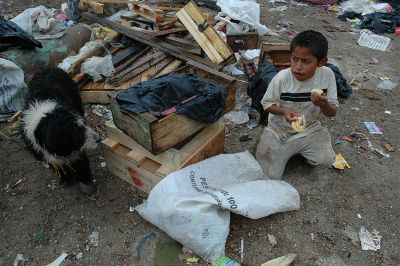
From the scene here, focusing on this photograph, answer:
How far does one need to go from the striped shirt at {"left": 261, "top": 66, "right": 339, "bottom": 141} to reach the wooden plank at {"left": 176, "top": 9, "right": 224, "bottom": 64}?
1.83 metres

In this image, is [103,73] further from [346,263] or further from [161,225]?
[346,263]

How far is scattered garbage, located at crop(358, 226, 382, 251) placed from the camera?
9.63ft

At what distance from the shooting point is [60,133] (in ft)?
8.94

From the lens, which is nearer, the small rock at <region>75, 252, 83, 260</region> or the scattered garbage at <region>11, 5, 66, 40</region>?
the small rock at <region>75, 252, 83, 260</region>

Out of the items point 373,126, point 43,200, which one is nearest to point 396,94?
point 373,126

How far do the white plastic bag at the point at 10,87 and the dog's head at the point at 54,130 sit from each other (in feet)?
6.34

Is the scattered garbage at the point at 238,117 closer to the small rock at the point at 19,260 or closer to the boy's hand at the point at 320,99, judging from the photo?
the boy's hand at the point at 320,99

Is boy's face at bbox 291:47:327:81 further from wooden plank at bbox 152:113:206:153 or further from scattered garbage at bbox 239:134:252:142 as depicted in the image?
scattered garbage at bbox 239:134:252:142

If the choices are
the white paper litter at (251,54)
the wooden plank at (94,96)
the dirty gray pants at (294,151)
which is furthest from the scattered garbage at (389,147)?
the wooden plank at (94,96)

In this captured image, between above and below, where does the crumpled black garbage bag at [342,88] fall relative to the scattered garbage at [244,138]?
above

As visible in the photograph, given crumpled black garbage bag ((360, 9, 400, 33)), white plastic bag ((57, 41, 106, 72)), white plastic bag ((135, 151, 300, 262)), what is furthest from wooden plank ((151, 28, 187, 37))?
crumpled black garbage bag ((360, 9, 400, 33))

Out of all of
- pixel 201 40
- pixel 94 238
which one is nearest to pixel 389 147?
pixel 201 40

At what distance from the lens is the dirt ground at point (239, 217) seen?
2.88 metres

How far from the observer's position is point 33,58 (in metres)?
4.94
